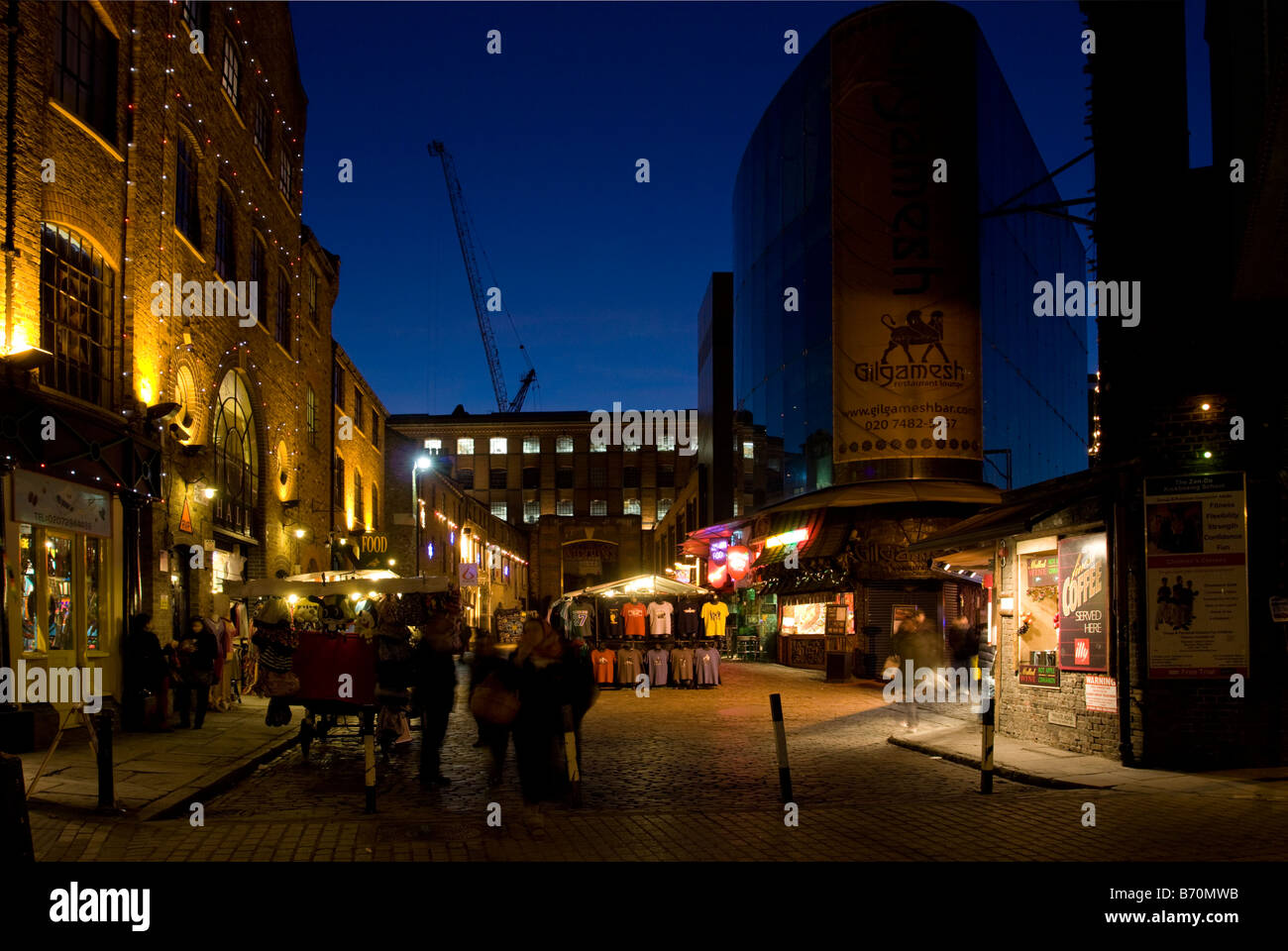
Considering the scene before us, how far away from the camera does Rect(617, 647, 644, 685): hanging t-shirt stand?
26984 millimetres

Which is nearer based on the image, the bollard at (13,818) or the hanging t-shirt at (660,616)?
the bollard at (13,818)

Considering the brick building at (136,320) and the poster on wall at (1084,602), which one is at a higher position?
the brick building at (136,320)

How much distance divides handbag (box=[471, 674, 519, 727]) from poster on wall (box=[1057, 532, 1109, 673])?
741cm

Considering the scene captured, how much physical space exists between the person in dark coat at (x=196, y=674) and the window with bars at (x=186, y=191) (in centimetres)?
739

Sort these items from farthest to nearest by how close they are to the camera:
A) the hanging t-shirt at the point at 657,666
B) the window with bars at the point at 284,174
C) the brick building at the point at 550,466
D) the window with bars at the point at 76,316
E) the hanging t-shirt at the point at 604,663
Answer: the brick building at the point at 550,466 < the window with bars at the point at 284,174 < the hanging t-shirt at the point at 657,666 < the hanging t-shirt at the point at 604,663 < the window with bars at the point at 76,316

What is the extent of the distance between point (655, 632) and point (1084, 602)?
1714 cm

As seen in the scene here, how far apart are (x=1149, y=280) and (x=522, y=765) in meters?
9.62

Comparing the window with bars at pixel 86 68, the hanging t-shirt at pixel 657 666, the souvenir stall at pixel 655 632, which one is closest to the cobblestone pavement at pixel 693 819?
the window with bars at pixel 86 68

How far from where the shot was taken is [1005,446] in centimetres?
3152

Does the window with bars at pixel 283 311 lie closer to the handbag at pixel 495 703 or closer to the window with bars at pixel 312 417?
the window with bars at pixel 312 417

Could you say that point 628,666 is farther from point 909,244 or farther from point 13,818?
point 13,818

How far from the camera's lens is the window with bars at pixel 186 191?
789 inches

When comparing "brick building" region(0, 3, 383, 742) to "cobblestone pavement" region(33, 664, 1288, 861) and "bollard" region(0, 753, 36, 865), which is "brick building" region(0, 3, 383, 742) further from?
"bollard" region(0, 753, 36, 865)

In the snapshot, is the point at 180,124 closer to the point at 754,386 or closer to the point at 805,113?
the point at 805,113
